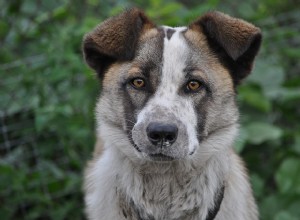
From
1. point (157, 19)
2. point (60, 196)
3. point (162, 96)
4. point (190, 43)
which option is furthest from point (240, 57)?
point (60, 196)

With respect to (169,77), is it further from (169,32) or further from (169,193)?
(169,193)

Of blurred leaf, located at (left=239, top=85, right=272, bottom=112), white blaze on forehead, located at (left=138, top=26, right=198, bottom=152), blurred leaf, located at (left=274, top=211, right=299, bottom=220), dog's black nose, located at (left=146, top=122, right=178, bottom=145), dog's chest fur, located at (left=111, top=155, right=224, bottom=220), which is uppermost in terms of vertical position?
white blaze on forehead, located at (left=138, top=26, right=198, bottom=152)

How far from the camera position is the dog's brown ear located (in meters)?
4.60

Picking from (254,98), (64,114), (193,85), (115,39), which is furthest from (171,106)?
(254,98)

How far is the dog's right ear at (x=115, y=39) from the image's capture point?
461 centimetres

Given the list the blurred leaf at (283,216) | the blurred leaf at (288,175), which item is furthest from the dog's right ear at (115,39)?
the blurred leaf at (288,175)

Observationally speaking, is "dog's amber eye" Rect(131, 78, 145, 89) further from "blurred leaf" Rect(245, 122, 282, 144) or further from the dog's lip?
"blurred leaf" Rect(245, 122, 282, 144)

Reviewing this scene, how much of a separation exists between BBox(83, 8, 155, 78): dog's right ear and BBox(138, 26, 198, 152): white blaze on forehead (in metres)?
0.21

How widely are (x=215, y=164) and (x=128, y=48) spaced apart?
0.83 meters

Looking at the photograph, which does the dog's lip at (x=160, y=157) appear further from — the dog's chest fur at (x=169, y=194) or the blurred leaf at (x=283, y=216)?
the blurred leaf at (x=283, y=216)

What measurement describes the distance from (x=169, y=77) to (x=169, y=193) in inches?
26.1

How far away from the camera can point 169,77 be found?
445 cm

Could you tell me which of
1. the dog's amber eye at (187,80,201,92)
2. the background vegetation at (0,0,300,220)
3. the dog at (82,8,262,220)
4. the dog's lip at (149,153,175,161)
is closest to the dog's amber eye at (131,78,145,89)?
the dog at (82,8,262,220)

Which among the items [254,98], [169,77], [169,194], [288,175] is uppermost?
[169,77]
